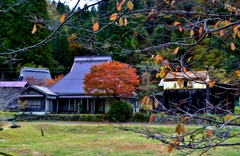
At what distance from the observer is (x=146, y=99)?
1830 mm

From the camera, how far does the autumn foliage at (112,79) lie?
1966 cm

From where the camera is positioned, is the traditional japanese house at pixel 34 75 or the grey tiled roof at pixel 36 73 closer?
the traditional japanese house at pixel 34 75

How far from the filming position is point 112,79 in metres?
19.8

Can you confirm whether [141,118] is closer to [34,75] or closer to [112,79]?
[112,79]

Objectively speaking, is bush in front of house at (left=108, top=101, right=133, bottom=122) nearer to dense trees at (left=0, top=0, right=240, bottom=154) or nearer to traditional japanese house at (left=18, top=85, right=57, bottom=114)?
traditional japanese house at (left=18, top=85, right=57, bottom=114)

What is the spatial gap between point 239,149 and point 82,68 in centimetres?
1847

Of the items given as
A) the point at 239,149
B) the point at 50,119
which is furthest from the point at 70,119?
the point at 239,149

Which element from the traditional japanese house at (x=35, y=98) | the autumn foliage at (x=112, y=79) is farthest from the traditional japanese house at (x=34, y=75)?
the autumn foliage at (x=112, y=79)

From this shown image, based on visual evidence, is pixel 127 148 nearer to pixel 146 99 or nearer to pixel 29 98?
pixel 146 99

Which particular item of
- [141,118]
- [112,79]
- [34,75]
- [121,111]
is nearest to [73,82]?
[34,75]

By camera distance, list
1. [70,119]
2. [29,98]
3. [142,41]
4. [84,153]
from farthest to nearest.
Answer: [29,98]
[70,119]
[84,153]
[142,41]

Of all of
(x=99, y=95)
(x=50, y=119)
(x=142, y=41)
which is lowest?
(x=50, y=119)

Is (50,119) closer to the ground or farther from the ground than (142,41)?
closer to the ground

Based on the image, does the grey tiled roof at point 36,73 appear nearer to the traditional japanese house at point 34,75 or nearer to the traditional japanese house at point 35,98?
the traditional japanese house at point 34,75
